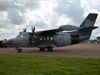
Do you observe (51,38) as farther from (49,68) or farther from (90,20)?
(49,68)

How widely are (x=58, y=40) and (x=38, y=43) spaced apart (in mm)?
3657

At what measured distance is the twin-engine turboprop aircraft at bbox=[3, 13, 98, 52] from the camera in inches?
741

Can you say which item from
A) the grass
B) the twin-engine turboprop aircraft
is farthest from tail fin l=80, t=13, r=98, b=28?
the grass

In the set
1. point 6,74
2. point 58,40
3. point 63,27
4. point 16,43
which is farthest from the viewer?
point 58,40

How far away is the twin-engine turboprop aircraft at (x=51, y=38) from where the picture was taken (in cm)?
1882

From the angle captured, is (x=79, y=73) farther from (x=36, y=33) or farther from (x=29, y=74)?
(x=36, y=33)

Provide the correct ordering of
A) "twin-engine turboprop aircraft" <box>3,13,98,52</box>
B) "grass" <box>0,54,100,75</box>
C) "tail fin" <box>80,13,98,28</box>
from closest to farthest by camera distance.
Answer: "grass" <box>0,54,100,75</box> < "twin-engine turboprop aircraft" <box>3,13,98,52</box> < "tail fin" <box>80,13,98,28</box>

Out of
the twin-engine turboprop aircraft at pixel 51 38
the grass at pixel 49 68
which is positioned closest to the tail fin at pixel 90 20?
the twin-engine turboprop aircraft at pixel 51 38

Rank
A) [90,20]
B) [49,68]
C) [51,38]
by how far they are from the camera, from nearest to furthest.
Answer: [49,68]
[51,38]
[90,20]

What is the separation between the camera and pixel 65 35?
20.5 meters

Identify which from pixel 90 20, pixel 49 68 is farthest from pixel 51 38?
pixel 49 68

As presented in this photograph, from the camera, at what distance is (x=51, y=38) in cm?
2006

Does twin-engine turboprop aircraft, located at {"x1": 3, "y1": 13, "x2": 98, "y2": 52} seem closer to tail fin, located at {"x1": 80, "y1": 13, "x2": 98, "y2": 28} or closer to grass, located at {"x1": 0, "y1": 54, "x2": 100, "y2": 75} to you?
tail fin, located at {"x1": 80, "y1": 13, "x2": 98, "y2": 28}

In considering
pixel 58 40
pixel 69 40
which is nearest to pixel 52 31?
pixel 58 40
